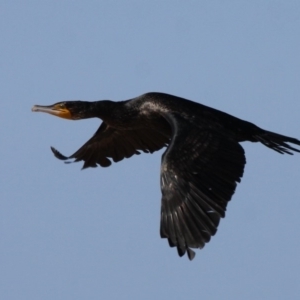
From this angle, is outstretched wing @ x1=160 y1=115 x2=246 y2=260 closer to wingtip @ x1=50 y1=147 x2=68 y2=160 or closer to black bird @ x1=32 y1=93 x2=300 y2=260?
black bird @ x1=32 y1=93 x2=300 y2=260

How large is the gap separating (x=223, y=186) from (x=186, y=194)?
1.58ft

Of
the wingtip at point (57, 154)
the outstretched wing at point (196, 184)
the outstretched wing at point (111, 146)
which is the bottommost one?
the outstretched wing at point (196, 184)

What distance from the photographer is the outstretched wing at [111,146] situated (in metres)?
20.6

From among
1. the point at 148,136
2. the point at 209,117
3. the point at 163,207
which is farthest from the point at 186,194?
the point at 148,136

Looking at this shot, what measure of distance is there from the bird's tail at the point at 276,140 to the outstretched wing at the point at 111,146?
227cm

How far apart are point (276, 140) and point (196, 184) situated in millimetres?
2232

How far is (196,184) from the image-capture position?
16891 millimetres

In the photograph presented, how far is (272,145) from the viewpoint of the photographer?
18.6 metres

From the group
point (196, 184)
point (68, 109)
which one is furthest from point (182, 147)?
point (68, 109)

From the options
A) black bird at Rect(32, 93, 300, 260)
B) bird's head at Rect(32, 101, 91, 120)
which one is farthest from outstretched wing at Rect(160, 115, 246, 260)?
bird's head at Rect(32, 101, 91, 120)

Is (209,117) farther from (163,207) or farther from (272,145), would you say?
(163,207)

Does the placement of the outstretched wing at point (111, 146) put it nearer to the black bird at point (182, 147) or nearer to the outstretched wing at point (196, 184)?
the black bird at point (182, 147)

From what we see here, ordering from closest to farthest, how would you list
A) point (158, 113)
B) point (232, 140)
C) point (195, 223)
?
point (195, 223)
point (232, 140)
point (158, 113)

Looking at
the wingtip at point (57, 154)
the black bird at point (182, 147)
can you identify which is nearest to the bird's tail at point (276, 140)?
the black bird at point (182, 147)
